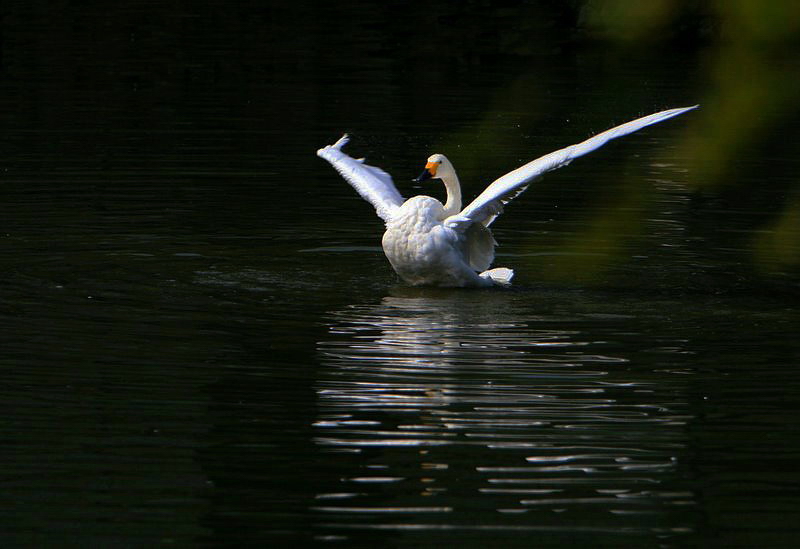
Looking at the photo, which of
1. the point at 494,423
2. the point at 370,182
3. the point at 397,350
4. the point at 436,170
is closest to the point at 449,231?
the point at 436,170

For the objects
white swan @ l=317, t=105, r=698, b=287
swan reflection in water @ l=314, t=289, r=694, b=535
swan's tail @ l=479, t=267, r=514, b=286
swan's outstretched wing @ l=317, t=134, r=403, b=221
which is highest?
swan's outstretched wing @ l=317, t=134, r=403, b=221

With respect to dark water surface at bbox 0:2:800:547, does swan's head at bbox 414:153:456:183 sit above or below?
above

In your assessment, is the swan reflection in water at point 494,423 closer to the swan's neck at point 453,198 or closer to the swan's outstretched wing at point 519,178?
the swan's outstretched wing at point 519,178

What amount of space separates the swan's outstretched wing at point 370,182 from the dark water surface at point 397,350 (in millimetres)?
618

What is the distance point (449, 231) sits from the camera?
1049 centimetres

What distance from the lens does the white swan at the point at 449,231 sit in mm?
10178

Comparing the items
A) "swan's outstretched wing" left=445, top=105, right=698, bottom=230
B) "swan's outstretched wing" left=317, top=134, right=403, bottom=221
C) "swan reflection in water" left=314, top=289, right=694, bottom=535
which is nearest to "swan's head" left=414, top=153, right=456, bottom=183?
"swan's outstretched wing" left=317, top=134, right=403, bottom=221

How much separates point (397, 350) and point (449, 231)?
2148 mm

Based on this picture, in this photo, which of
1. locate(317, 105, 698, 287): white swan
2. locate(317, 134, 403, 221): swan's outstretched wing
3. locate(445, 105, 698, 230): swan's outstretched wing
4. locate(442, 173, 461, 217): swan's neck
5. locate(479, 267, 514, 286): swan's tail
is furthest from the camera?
locate(442, 173, 461, 217): swan's neck

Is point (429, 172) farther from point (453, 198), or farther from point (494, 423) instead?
point (494, 423)

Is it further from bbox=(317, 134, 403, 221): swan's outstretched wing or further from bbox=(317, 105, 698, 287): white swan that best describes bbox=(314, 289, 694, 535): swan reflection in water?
bbox=(317, 134, 403, 221): swan's outstretched wing

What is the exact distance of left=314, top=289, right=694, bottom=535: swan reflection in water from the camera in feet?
17.7

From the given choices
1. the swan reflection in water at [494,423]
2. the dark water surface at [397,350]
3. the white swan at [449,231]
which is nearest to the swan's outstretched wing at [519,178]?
the white swan at [449,231]

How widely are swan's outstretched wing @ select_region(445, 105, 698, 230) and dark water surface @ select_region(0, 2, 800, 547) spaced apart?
1.96 ft
